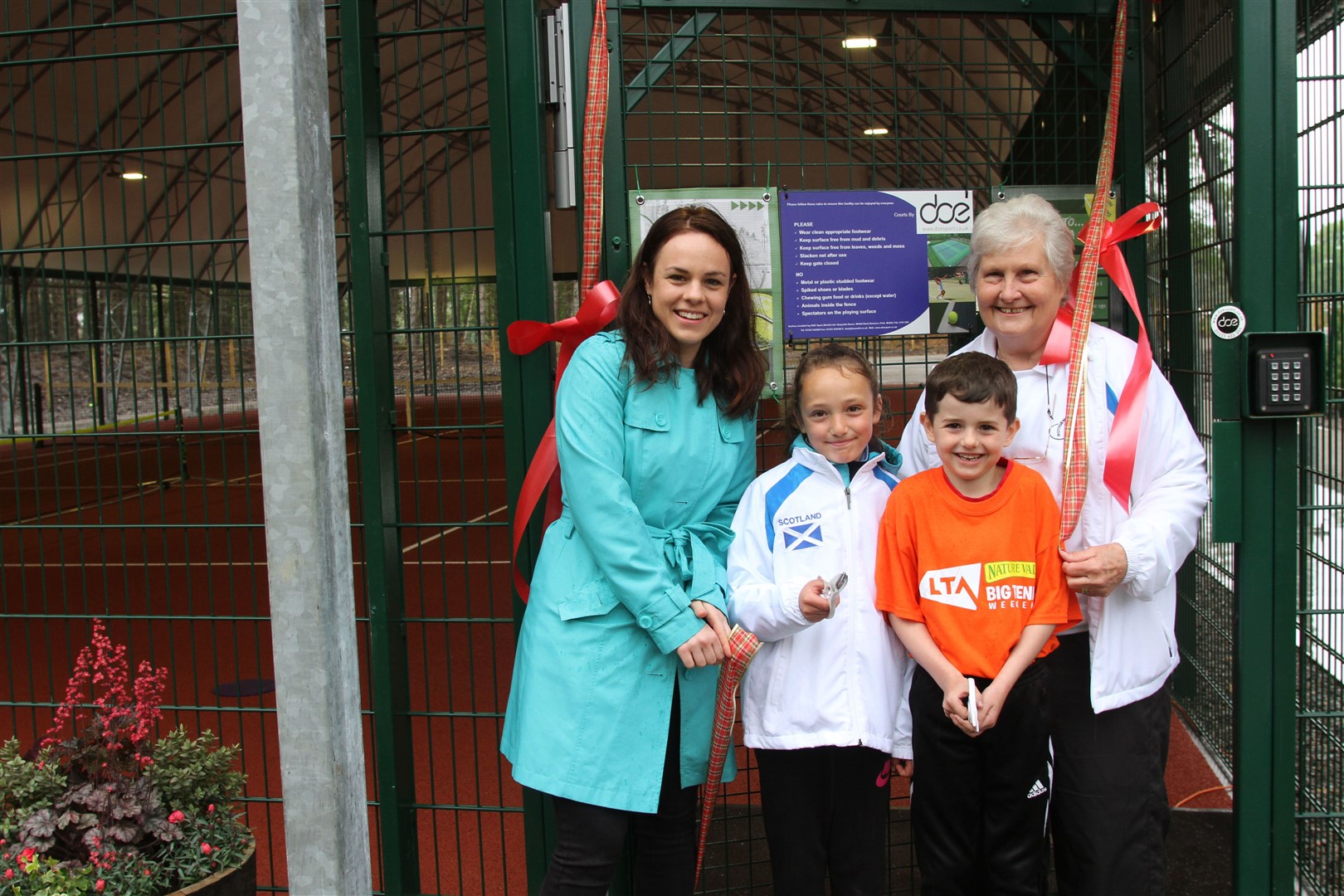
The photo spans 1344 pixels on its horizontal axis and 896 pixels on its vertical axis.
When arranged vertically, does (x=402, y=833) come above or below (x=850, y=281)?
below

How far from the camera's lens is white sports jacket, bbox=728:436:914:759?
6.85 feet

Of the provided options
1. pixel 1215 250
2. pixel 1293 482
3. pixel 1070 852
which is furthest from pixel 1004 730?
pixel 1215 250

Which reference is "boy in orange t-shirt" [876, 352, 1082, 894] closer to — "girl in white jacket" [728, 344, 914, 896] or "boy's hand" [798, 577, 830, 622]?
"girl in white jacket" [728, 344, 914, 896]

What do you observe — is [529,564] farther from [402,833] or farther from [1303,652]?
[1303,652]

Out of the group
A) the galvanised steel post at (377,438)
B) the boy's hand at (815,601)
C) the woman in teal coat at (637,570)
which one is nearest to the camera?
the boy's hand at (815,601)

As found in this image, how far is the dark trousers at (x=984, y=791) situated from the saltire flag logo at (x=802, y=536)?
13.8 inches

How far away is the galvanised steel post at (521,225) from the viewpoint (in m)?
2.50

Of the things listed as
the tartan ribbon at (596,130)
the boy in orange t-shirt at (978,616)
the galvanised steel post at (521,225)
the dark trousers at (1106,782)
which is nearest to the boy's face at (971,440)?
the boy in orange t-shirt at (978,616)

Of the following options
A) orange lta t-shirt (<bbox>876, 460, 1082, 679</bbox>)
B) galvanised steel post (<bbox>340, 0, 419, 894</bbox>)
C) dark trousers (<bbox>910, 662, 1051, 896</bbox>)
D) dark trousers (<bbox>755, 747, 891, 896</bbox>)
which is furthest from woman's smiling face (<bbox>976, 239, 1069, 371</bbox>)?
galvanised steel post (<bbox>340, 0, 419, 894</bbox>)

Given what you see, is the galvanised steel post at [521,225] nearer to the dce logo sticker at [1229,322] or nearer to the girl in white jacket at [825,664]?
the girl in white jacket at [825,664]

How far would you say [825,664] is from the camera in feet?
6.94

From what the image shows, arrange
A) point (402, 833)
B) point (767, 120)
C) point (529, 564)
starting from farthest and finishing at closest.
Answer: point (767, 120), point (402, 833), point (529, 564)

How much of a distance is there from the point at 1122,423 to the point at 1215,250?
110 cm

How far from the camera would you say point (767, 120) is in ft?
11.4
